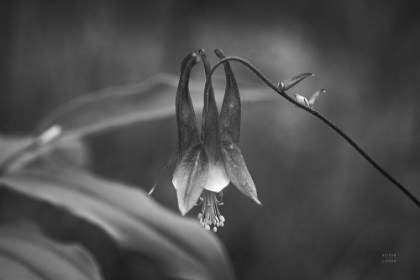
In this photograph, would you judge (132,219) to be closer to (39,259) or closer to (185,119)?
(39,259)

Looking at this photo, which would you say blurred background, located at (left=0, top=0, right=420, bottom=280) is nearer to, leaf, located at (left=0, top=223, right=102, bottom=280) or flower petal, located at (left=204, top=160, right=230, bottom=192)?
leaf, located at (left=0, top=223, right=102, bottom=280)

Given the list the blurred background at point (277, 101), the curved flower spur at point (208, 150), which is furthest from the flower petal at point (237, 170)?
the blurred background at point (277, 101)

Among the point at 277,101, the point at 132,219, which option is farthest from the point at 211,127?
the point at 277,101

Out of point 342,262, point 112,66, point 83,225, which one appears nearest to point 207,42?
point 112,66

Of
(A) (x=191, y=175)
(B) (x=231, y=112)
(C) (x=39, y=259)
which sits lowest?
(C) (x=39, y=259)

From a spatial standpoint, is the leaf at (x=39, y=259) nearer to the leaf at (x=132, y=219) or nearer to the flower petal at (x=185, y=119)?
the leaf at (x=132, y=219)

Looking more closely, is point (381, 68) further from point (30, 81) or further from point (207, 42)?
point (30, 81)

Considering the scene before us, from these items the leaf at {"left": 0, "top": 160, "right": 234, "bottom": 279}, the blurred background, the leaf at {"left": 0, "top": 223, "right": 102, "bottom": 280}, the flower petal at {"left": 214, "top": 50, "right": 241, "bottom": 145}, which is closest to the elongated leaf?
the leaf at {"left": 0, "top": 160, "right": 234, "bottom": 279}
